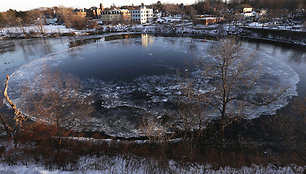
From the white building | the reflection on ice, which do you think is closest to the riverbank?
the white building

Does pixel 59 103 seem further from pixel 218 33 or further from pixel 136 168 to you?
pixel 218 33

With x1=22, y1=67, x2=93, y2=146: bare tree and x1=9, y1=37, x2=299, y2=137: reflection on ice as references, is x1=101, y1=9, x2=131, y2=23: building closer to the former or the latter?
x1=9, y1=37, x2=299, y2=137: reflection on ice

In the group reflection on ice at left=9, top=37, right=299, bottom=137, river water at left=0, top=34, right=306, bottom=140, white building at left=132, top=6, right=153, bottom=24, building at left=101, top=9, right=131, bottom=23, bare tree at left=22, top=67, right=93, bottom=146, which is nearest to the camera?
bare tree at left=22, top=67, right=93, bottom=146

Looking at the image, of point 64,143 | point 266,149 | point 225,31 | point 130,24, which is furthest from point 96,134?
point 130,24

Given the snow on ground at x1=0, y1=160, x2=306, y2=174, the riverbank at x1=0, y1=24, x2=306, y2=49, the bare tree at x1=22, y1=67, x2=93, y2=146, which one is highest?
the riverbank at x1=0, y1=24, x2=306, y2=49

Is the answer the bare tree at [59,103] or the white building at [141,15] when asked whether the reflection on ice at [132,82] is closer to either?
the bare tree at [59,103]

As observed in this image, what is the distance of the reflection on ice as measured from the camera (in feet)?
39.6

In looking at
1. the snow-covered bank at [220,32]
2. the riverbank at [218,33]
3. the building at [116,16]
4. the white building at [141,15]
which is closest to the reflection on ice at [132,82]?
the riverbank at [218,33]

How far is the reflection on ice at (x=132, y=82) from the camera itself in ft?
39.6

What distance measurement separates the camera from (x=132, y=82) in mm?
17266

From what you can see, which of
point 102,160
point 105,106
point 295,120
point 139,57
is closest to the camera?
point 102,160

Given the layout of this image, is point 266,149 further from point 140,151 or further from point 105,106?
point 105,106

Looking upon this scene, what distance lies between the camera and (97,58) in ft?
82.9

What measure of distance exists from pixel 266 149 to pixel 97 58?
23478 millimetres
